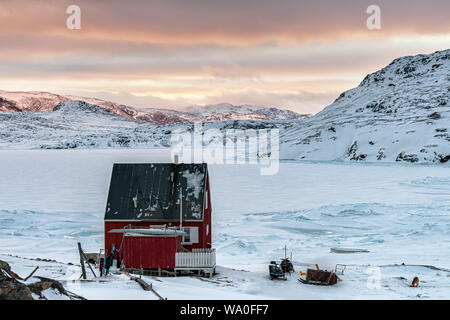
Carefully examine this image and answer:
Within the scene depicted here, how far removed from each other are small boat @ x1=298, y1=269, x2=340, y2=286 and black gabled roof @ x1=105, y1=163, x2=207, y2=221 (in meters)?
7.06

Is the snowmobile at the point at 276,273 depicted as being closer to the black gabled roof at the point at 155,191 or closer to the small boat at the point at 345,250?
the black gabled roof at the point at 155,191

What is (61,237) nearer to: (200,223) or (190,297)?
(200,223)

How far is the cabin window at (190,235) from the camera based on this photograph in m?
29.0

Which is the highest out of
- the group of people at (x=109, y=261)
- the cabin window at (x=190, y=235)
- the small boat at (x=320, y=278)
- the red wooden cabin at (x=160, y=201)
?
the red wooden cabin at (x=160, y=201)

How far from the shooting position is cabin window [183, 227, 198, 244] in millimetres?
29031

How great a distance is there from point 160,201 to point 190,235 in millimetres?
2761

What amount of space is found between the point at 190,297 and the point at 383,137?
6084 inches

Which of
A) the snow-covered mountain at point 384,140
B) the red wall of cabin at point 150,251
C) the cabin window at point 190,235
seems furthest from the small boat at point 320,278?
the snow-covered mountain at point 384,140

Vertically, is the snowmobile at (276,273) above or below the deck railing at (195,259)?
below

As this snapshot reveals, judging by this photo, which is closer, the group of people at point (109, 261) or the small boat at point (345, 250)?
the group of people at point (109, 261)

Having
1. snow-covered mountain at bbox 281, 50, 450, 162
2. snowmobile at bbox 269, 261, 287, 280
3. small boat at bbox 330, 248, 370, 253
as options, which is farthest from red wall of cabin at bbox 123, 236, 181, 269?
snow-covered mountain at bbox 281, 50, 450, 162

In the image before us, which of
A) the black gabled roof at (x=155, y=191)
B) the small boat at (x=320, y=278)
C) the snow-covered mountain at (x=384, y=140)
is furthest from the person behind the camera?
the snow-covered mountain at (x=384, y=140)

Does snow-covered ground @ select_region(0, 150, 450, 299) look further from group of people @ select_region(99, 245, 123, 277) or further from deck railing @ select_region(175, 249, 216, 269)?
group of people @ select_region(99, 245, 123, 277)

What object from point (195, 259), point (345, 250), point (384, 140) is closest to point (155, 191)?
point (195, 259)
